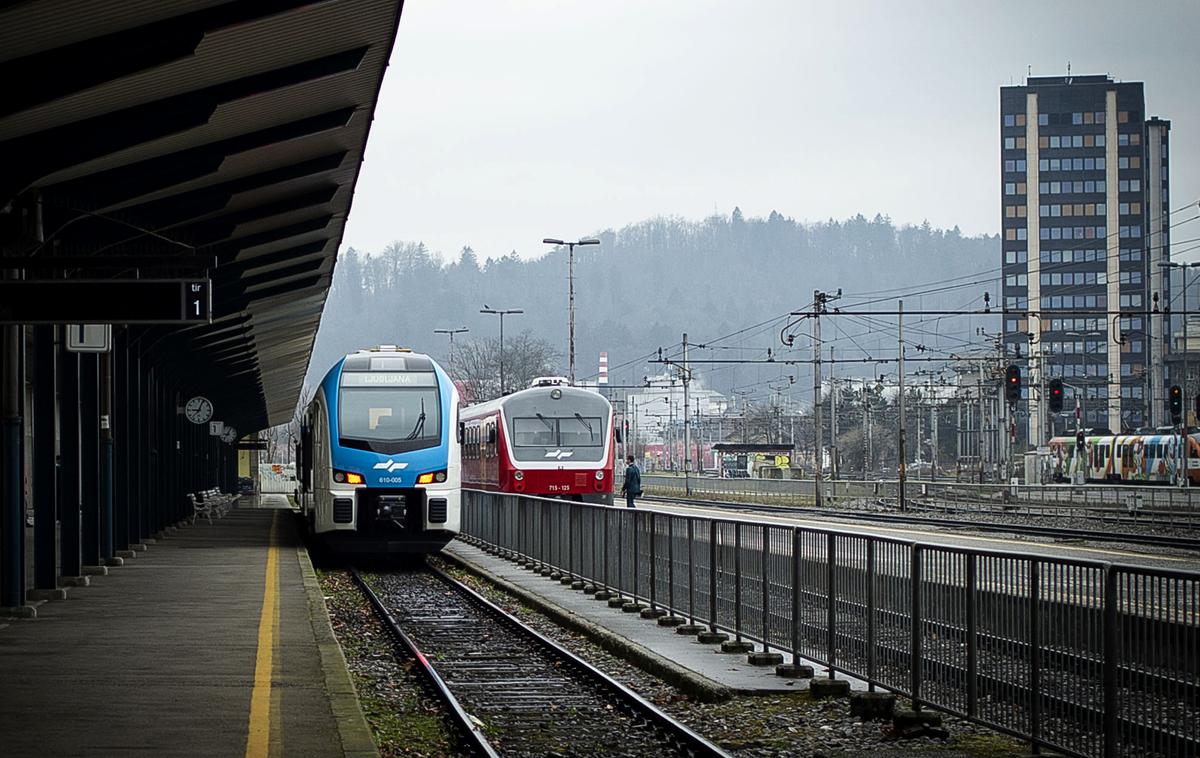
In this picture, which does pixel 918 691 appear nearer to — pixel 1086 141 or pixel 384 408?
pixel 384 408

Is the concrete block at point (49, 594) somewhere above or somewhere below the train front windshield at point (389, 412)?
below

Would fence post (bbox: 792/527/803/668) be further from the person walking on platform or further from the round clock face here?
the person walking on platform

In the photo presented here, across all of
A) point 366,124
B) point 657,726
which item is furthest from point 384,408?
point 657,726

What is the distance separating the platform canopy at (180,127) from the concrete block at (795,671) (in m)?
5.77

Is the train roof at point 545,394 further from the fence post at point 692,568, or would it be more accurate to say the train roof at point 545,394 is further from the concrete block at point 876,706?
the concrete block at point 876,706

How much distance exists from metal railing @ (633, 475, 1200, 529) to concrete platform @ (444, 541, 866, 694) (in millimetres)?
20979

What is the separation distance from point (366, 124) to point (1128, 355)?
128 metres

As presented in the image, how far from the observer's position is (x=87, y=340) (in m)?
17.5

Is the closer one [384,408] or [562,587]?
[562,587]

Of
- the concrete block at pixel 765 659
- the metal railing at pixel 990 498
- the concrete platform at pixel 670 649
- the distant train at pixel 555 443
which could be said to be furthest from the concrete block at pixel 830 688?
the metal railing at pixel 990 498

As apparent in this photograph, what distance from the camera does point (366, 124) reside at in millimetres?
18062

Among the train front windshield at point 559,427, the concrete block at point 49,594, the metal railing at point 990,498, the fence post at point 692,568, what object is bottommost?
the metal railing at point 990,498

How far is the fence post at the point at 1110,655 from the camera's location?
7.97 meters

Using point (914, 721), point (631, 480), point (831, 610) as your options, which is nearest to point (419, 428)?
point (831, 610)
